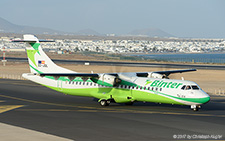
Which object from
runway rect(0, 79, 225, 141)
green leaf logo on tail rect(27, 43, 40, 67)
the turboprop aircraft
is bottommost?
runway rect(0, 79, 225, 141)

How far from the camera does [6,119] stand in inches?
1162

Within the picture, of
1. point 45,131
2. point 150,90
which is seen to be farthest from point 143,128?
point 150,90

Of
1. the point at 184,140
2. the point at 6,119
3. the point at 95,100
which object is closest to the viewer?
the point at 184,140

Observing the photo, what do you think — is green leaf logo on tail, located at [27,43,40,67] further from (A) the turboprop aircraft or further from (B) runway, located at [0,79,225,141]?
(B) runway, located at [0,79,225,141]

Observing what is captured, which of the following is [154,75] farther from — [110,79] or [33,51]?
[33,51]

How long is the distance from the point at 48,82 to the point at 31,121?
38.3 feet

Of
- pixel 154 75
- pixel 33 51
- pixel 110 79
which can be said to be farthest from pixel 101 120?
Result: pixel 33 51

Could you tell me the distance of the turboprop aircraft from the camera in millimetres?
32656

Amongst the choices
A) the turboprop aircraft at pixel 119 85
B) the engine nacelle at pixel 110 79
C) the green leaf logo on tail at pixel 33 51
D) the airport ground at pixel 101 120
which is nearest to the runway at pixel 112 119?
the airport ground at pixel 101 120

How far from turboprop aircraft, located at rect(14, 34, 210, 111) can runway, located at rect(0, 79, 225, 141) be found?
1.11m

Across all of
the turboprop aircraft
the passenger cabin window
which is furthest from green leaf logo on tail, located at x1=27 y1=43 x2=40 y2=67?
the passenger cabin window

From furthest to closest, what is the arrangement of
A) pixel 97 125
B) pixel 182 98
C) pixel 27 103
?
pixel 27 103 → pixel 182 98 → pixel 97 125

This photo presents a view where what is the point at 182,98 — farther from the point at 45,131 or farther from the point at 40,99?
the point at 40,99

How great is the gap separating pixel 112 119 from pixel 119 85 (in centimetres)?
749
